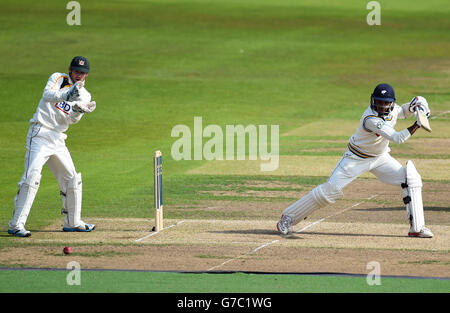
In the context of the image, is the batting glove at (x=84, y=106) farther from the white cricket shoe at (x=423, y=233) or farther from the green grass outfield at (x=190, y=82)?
the white cricket shoe at (x=423, y=233)

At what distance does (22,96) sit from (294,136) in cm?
952

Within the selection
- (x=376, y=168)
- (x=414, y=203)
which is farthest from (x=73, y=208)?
(x=414, y=203)

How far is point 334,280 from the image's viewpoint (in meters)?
8.91

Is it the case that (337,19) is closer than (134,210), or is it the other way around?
(134,210)

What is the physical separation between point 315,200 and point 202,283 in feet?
9.10

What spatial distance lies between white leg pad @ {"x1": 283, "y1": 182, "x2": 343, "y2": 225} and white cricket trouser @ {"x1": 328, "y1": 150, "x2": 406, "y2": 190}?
3.7 inches

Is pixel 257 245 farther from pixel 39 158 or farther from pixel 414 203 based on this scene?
pixel 39 158

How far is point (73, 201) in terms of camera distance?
11508mm

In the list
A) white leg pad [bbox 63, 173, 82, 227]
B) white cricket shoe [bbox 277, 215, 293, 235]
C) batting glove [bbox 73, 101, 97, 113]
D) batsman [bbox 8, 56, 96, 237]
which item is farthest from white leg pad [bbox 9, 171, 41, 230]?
white cricket shoe [bbox 277, 215, 293, 235]

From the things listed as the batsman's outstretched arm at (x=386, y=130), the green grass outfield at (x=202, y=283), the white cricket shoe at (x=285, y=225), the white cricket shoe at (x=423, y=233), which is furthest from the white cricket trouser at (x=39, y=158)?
the white cricket shoe at (x=423, y=233)

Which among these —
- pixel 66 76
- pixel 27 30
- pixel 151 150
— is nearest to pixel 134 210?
pixel 66 76
